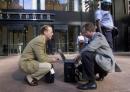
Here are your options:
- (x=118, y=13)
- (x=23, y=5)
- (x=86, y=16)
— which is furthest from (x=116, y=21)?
(x=23, y=5)

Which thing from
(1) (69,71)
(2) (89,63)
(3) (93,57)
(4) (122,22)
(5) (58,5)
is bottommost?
(1) (69,71)

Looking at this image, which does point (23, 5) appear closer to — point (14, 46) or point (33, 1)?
point (33, 1)

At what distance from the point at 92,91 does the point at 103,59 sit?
2.33 feet

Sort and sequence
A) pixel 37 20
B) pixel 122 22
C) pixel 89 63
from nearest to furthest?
1. pixel 89 63
2. pixel 37 20
3. pixel 122 22

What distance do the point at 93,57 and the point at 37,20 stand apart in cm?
3625

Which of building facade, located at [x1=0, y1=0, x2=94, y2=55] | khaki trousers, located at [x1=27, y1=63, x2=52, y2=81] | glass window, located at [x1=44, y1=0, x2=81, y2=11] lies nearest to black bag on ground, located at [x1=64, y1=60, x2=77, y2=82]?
khaki trousers, located at [x1=27, y1=63, x2=52, y2=81]

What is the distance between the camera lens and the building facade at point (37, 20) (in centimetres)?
4322

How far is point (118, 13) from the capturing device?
164 feet

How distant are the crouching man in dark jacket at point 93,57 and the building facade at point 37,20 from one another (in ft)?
109

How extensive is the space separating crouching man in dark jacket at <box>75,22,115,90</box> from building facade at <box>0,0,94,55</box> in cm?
3322

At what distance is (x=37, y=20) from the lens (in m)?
43.8

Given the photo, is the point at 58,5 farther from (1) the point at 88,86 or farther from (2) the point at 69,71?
(1) the point at 88,86

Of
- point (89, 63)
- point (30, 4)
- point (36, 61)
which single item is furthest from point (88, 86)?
point (30, 4)

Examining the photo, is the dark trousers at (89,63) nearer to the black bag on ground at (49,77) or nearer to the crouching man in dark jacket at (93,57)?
the crouching man in dark jacket at (93,57)
